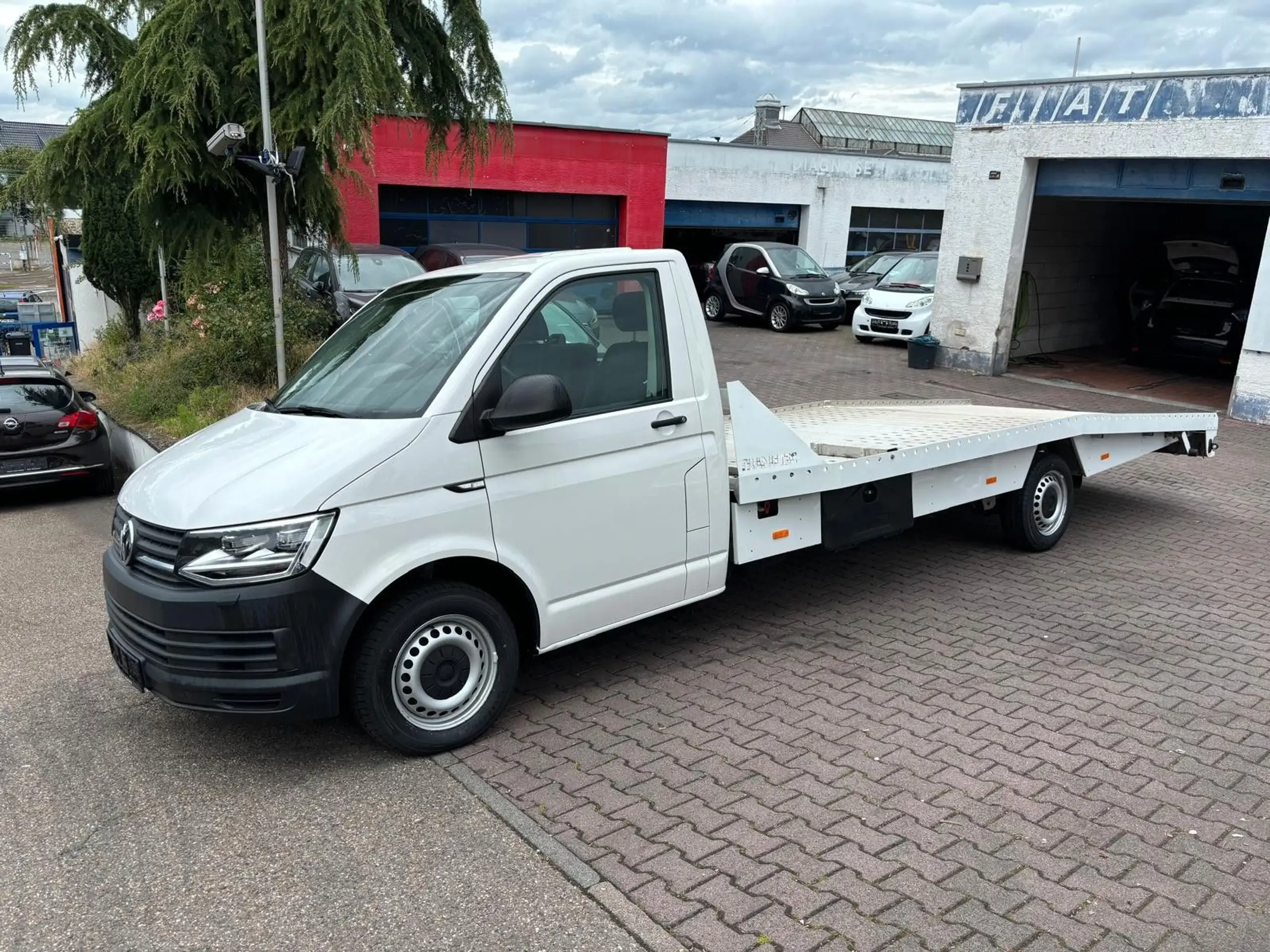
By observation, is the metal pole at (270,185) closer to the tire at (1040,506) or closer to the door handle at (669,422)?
the door handle at (669,422)

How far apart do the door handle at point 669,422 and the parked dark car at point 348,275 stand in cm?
827

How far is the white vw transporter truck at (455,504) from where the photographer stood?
3883 mm

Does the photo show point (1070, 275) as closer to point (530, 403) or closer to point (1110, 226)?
point (1110, 226)

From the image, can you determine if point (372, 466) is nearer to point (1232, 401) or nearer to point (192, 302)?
point (192, 302)

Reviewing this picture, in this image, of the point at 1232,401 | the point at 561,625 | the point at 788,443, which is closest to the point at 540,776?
the point at 561,625

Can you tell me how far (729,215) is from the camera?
28953mm

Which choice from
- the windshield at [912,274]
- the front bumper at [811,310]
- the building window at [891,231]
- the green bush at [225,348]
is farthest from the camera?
the building window at [891,231]

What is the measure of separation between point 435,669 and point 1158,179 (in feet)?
40.7

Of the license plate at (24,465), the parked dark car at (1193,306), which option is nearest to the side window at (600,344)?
the license plate at (24,465)

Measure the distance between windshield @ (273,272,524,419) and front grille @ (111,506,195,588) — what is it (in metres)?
0.86

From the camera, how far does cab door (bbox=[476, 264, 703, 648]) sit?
4.35 meters

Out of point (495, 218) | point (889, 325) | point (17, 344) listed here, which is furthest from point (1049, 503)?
point (495, 218)

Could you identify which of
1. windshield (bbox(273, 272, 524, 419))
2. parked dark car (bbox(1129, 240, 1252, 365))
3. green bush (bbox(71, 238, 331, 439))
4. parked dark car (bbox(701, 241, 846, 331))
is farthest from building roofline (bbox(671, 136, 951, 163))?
windshield (bbox(273, 272, 524, 419))

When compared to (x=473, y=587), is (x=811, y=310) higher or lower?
higher
